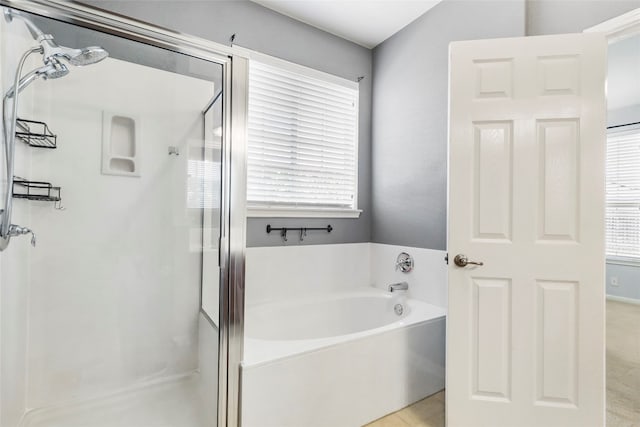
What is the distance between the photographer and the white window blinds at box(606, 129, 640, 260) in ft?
8.30

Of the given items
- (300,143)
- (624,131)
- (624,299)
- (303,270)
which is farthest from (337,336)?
(624,131)

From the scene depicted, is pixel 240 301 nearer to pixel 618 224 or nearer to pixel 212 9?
pixel 212 9

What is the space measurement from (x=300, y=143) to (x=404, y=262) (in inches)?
50.7

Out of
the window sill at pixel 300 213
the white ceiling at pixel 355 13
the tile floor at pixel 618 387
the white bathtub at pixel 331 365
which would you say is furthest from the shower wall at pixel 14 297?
the tile floor at pixel 618 387

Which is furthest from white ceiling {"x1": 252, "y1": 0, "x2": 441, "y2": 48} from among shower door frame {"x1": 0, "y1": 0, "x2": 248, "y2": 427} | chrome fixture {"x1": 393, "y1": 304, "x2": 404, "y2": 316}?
chrome fixture {"x1": 393, "y1": 304, "x2": 404, "y2": 316}

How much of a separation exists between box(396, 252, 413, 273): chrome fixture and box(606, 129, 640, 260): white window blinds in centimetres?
177

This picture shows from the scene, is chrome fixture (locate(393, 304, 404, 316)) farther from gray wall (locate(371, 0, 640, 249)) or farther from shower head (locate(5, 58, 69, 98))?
shower head (locate(5, 58, 69, 98))

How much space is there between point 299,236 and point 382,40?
189 cm

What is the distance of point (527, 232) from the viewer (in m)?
1.52

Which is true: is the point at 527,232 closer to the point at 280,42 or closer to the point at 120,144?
the point at 280,42

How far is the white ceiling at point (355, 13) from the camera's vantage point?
2.26m

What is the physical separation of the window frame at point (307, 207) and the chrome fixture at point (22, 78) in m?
1.02

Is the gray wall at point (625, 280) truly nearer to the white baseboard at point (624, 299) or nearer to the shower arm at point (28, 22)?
the white baseboard at point (624, 299)

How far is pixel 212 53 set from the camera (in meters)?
1.35
